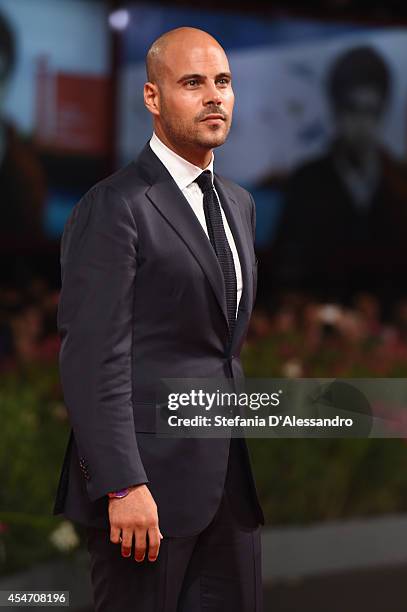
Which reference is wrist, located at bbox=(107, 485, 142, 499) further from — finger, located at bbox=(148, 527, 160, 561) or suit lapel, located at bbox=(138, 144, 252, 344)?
suit lapel, located at bbox=(138, 144, 252, 344)

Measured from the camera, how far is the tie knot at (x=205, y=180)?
188cm

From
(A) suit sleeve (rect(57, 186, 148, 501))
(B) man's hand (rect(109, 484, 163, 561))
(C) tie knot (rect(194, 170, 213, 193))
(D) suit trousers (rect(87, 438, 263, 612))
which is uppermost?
(C) tie knot (rect(194, 170, 213, 193))

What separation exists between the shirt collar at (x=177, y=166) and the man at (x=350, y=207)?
4.22 meters

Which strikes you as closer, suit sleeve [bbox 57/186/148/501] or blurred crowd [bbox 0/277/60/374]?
suit sleeve [bbox 57/186/148/501]

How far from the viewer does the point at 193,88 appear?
180cm

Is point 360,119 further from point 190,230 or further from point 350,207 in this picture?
point 190,230

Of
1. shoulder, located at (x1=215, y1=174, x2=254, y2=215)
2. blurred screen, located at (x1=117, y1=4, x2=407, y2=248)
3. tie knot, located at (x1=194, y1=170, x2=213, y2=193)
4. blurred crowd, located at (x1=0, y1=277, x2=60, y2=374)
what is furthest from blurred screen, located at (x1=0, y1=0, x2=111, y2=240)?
tie knot, located at (x1=194, y1=170, x2=213, y2=193)

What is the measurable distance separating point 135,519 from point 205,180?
0.59 metres

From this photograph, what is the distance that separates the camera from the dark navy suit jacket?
1735 millimetres

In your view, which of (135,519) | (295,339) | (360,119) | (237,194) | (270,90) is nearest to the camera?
(135,519)

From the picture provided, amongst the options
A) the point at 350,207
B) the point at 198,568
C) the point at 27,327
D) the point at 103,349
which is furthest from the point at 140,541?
the point at 350,207

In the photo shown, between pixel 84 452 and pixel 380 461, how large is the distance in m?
2.64

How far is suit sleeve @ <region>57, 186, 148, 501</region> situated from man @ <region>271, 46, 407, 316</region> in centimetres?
434

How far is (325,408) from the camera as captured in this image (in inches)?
80.6
